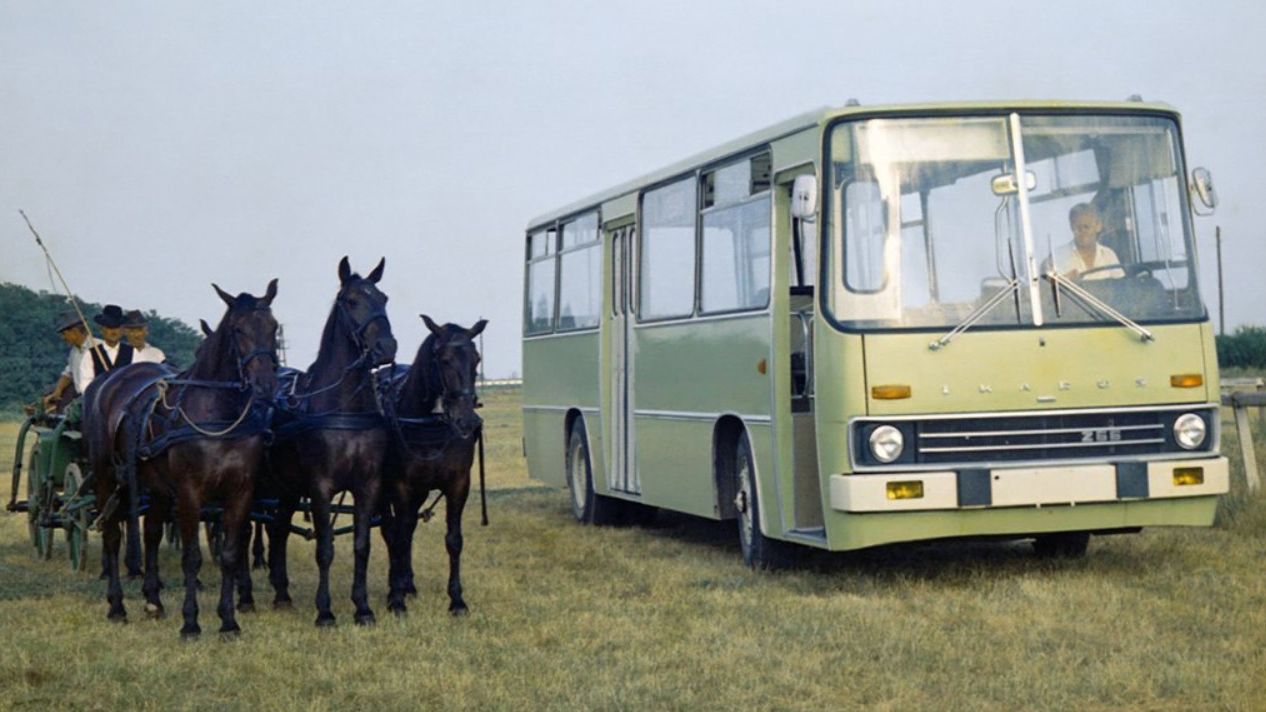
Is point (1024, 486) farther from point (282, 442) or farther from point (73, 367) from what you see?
point (73, 367)

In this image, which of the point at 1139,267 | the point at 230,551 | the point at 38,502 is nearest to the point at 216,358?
the point at 230,551

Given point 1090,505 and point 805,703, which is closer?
point 805,703

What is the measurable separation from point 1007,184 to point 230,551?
542 centimetres

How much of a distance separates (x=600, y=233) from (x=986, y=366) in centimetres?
684

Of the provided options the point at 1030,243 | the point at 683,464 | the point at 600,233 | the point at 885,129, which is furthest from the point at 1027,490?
the point at 600,233

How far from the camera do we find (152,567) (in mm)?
12547

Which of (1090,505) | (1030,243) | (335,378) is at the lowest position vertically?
(1090,505)

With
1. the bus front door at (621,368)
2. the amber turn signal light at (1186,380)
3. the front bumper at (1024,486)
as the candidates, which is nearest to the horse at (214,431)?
the front bumper at (1024,486)

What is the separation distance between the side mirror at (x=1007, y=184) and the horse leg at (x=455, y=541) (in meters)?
3.90

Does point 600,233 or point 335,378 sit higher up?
point 600,233

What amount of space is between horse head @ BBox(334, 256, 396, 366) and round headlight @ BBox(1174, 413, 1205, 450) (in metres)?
5.11

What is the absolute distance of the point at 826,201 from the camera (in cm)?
1255

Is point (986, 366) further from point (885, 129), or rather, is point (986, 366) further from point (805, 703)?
point (805, 703)

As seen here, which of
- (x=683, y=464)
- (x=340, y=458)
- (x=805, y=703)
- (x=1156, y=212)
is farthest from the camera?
(x=683, y=464)
